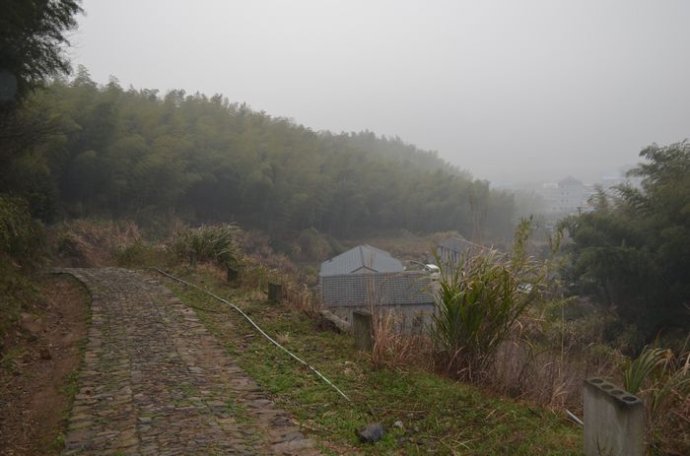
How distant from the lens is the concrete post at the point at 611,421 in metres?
2.42

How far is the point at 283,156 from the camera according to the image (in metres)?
33.7

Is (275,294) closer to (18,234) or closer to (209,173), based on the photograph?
(18,234)

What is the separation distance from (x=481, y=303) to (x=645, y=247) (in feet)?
58.4

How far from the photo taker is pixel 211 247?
10.9m

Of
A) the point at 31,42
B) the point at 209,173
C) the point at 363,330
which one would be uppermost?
the point at 209,173

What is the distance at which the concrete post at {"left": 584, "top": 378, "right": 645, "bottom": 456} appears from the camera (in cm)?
242

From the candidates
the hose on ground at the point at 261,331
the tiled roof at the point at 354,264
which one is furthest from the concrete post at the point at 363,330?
the tiled roof at the point at 354,264

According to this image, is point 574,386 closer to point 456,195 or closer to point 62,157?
point 62,157

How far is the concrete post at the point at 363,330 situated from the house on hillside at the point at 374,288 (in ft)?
0.70

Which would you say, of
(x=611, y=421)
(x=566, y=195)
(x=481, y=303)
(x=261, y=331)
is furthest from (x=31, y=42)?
(x=566, y=195)

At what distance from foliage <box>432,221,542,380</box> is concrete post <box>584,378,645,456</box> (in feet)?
4.15

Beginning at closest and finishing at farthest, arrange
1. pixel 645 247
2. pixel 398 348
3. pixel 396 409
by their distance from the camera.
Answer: pixel 396 409 < pixel 398 348 < pixel 645 247

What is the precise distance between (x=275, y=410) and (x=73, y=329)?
3477mm

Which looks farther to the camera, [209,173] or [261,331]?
[209,173]
